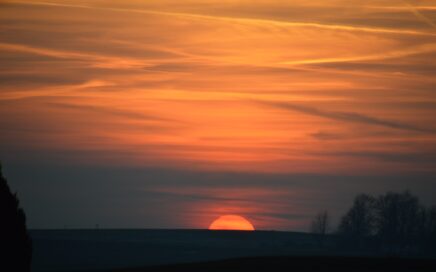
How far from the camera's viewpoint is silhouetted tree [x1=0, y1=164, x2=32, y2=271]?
33.2 m

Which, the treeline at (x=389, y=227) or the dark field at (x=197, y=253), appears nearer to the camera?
the dark field at (x=197, y=253)

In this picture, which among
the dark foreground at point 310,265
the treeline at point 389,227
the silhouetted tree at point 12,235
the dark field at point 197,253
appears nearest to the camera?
the silhouetted tree at point 12,235

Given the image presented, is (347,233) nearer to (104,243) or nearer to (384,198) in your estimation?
(384,198)

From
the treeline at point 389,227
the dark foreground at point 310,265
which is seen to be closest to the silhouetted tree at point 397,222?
the treeline at point 389,227

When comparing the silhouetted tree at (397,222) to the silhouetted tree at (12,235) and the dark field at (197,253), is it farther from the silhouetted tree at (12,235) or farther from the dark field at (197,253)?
the silhouetted tree at (12,235)

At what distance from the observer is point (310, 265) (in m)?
47.1

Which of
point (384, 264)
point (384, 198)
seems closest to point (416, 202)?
point (384, 198)

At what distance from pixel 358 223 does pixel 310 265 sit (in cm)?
6854

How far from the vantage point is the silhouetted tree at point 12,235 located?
3320cm

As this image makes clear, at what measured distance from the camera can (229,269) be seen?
154ft

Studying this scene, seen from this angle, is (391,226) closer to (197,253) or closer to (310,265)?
(197,253)

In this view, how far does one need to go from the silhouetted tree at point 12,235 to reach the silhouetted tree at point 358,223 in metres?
77.1

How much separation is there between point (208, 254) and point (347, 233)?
28.6 meters

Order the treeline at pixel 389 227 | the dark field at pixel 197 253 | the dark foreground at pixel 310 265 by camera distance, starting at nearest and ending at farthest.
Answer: the dark foreground at pixel 310 265, the dark field at pixel 197 253, the treeline at pixel 389 227
